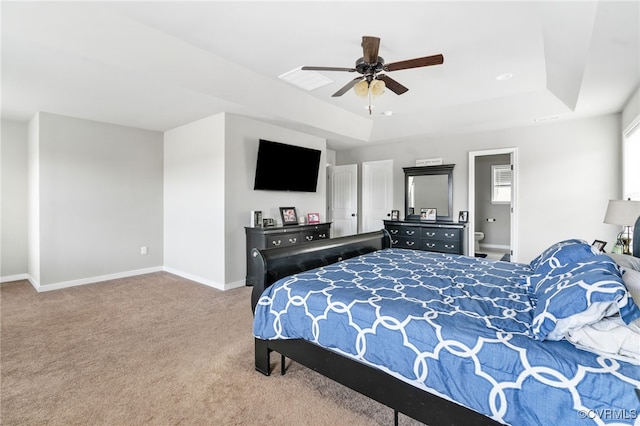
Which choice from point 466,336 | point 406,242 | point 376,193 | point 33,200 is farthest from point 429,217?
point 33,200

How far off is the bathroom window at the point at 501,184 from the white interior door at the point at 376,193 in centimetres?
308

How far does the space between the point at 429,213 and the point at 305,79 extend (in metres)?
3.44

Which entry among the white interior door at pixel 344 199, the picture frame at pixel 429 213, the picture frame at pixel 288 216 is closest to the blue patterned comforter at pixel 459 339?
the picture frame at pixel 288 216

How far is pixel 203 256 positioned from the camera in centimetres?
458

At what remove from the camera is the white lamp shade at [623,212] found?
2831mm

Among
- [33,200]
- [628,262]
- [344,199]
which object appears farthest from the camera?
[344,199]

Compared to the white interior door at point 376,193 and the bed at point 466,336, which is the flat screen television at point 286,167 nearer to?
the white interior door at point 376,193

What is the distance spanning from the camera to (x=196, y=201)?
15.5ft

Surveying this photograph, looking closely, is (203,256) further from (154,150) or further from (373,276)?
(373,276)

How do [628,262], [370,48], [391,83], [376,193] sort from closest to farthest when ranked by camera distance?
[628,262] → [370,48] → [391,83] → [376,193]

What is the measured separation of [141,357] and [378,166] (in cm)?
533

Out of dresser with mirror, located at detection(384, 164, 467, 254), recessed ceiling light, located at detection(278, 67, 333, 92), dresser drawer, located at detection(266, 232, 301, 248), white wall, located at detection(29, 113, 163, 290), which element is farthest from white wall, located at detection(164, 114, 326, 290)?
dresser with mirror, located at detection(384, 164, 467, 254)

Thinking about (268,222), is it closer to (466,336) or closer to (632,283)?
(466,336)

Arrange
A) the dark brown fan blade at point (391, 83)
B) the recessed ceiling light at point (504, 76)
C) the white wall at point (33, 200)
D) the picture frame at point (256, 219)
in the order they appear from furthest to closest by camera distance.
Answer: the picture frame at point (256, 219) → the white wall at point (33, 200) → the recessed ceiling light at point (504, 76) → the dark brown fan blade at point (391, 83)
